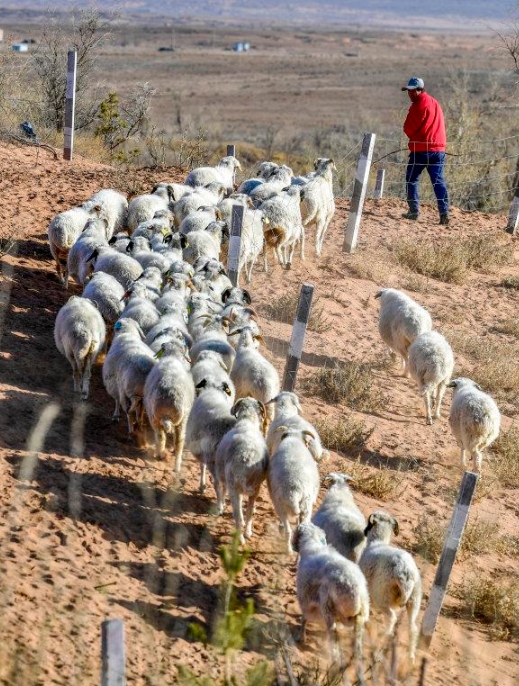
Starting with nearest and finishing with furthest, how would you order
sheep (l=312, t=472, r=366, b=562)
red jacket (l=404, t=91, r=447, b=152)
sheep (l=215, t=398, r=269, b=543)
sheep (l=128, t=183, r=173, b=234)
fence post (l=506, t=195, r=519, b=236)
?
1. sheep (l=312, t=472, r=366, b=562)
2. sheep (l=215, t=398, r=269, b=543)
3. sheep (l=128, t=183, r=173, b=234)
4. red jacket (l=404, t=91, r=447, b=152)
5. fence post (l=506, t=195, r=519, b=236)

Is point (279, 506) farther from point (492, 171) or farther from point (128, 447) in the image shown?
point (492, 171)

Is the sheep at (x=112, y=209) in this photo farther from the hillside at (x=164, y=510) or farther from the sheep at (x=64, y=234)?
the hillside at (x=164, y=510)

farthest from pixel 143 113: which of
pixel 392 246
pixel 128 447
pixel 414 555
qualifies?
pixel 414 555

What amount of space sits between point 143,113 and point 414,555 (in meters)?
14.6

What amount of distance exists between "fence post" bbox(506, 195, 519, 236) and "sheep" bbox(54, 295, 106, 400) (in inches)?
388

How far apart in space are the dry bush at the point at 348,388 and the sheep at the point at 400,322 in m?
0.57

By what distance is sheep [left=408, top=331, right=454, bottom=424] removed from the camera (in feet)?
31.1

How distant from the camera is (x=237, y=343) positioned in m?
9.20

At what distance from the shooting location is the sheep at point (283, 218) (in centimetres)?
1236

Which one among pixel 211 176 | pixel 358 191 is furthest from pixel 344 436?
pixel 211 176

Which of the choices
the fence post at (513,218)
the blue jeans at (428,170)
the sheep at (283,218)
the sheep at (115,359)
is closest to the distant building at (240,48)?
the fence post at (513,218)

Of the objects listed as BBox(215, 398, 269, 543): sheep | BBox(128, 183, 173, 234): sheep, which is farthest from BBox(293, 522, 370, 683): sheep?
BBox(128, 183, 173, 234): sheep

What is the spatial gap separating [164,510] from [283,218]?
613 cm

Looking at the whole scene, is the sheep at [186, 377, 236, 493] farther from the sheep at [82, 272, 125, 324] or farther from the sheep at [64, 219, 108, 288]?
the sheep at [64, 219, 108, 288]
